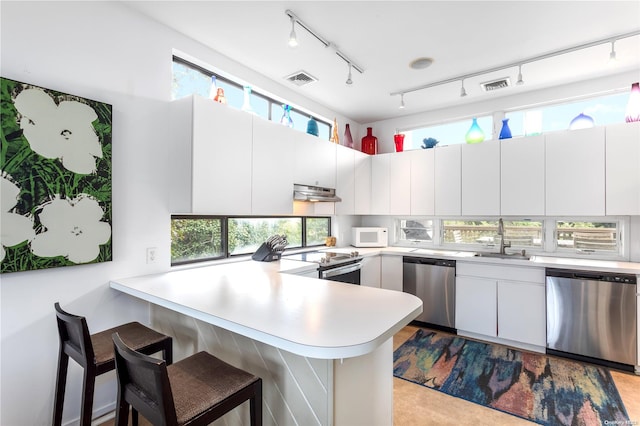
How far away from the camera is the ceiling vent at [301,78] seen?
308cm

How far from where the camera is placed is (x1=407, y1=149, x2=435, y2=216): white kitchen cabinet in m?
3.89

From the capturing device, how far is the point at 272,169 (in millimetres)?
2775

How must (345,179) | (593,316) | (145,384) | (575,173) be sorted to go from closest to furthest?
(145,384) → (593,316) → (575,173) → (345,179)

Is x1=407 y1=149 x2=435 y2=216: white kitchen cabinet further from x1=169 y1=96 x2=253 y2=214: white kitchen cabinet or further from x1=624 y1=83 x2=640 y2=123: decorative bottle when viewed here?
x1=169 y1=96 x2=253 y2=214: white kitchen cabinet

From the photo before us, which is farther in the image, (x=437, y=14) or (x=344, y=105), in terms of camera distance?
(x=344, y=105)

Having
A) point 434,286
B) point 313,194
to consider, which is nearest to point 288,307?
point 313,194

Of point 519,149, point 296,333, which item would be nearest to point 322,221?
point 519,149

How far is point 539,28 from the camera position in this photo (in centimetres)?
232

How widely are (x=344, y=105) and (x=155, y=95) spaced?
7.92 ft

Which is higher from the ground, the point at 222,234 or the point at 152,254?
the point at 222,234

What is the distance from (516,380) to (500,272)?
1065mm

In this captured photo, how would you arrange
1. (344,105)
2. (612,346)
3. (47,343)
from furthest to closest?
1. (344,105)
2. (612,346)
3. (47,343)

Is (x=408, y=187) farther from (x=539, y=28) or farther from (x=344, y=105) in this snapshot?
(x=539, y=28)

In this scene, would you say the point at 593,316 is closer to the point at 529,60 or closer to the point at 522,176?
the point at 522,176
